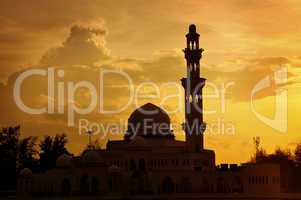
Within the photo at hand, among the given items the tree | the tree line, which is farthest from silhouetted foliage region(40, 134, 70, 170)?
the tree

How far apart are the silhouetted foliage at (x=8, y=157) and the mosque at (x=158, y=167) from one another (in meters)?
15.8

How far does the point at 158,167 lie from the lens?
7894cm

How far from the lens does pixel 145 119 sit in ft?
278

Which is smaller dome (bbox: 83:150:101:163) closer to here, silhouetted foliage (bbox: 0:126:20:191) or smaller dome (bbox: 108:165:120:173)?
smaller dome (bbox: 108:165:120:173)

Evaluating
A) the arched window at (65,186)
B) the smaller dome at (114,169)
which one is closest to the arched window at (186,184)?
the smaller dome at (114,169)

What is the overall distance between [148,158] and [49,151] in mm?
29396

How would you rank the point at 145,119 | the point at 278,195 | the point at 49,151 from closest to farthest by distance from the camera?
the point at 278,195, the point at 145,119, the point at 49,151

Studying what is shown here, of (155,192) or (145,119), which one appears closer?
(155,192)

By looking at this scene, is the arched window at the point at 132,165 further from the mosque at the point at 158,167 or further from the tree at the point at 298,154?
the tree at the point at 298,154

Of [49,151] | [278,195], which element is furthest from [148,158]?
[49,151]

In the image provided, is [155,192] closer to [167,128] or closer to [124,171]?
[124,171]

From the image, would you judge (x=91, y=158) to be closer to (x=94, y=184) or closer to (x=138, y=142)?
(x=94, y=184)

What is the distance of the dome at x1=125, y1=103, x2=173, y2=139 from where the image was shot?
84.8m

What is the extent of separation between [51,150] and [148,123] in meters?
25.7
